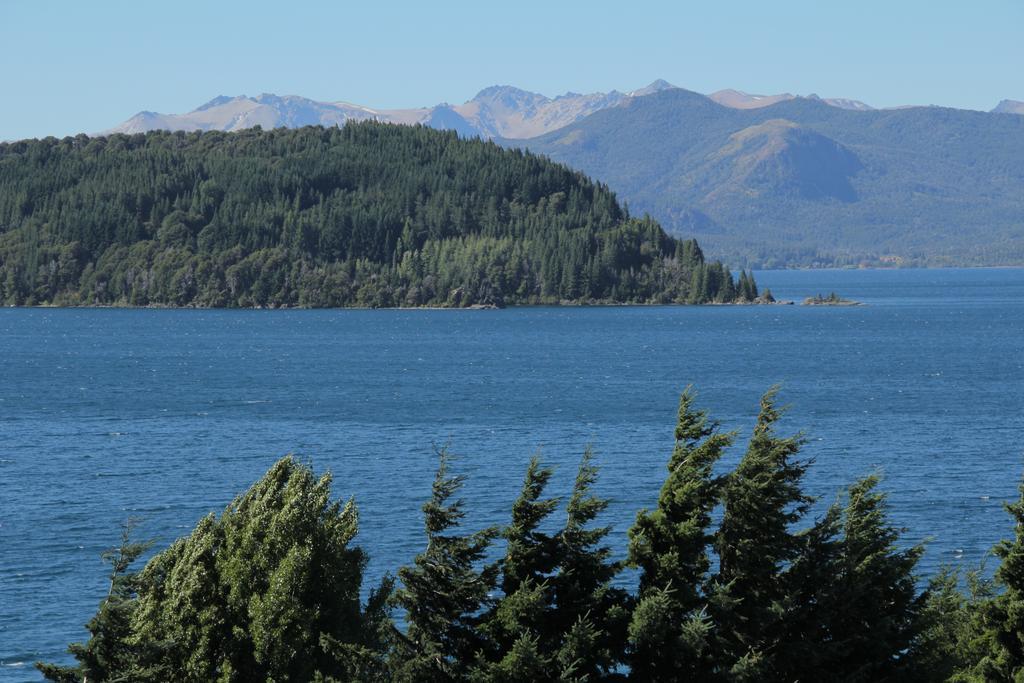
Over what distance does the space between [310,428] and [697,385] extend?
4337 centimetres

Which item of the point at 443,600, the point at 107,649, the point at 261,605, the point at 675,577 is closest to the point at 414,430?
the point at 443,600

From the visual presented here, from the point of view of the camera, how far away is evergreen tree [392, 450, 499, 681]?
31.2 m

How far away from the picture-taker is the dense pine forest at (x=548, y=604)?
3053 cm

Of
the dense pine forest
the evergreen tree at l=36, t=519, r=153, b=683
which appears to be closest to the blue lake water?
the dense pine forest

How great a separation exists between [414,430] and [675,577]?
67.2 metres

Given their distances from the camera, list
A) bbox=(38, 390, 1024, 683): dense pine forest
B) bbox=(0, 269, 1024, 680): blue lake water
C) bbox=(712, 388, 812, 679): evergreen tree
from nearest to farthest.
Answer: bbox=(38, 390, 1024, 683): dense pine forest, bbox=(712, 388, 812, 679): evergreen tree, bbox=(0, 269, 1024, 680): blue lake water

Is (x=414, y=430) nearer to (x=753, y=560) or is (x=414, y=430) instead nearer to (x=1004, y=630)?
(x=753, y=560)

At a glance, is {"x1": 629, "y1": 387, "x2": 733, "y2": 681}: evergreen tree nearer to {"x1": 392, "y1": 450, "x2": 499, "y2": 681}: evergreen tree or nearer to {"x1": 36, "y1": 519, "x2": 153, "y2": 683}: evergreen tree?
{"x1": 392, "y1": 450, "x2": 499, "y2": 681}: evergreen tree

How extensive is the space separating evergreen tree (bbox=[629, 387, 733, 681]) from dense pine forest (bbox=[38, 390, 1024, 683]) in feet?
0.14

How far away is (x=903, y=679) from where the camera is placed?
32594mm

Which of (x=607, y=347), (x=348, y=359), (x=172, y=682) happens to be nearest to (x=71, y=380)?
(x=348, y=359)

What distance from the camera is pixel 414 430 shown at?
97812mm

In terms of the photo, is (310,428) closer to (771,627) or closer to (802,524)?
(802,524)

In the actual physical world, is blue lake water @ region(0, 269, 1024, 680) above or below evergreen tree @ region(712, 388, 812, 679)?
below
